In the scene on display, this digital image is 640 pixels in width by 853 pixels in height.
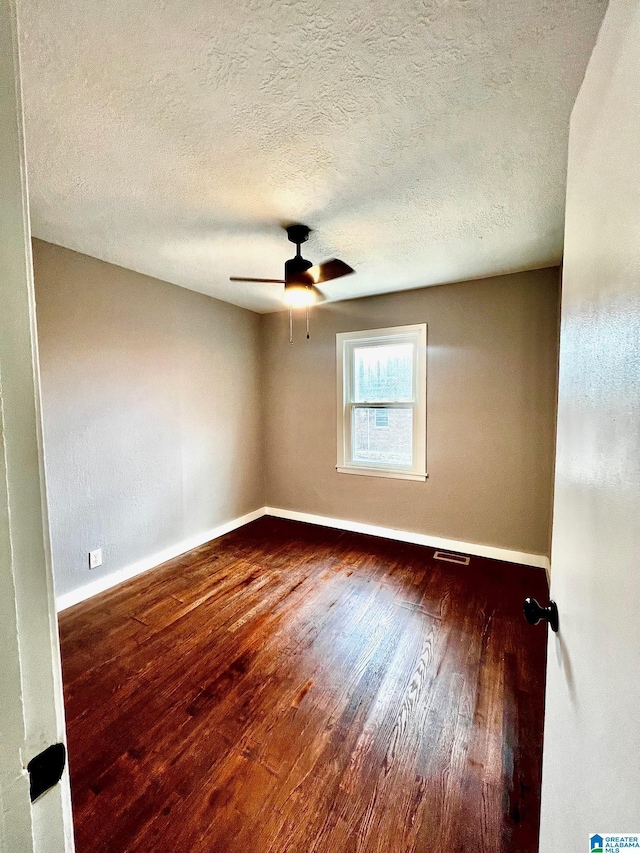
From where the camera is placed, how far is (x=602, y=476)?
59 cm

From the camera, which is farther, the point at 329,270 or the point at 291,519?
the point at 291,519

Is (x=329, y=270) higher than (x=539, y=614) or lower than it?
higher

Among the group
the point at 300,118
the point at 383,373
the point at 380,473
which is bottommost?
the point at 380,473

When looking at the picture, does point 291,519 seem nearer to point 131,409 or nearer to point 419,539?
point 419,539

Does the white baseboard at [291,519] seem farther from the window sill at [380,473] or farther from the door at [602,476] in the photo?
the door at [602,476]

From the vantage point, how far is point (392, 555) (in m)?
3.15

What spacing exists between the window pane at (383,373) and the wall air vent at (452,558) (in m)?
1.49

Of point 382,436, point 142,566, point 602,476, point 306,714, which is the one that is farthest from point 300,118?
point 142,566

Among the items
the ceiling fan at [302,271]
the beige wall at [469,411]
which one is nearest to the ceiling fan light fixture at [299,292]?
the ceiling fan at [302,271]

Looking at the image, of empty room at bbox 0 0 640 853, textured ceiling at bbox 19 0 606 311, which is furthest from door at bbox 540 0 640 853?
textured ceiling at bbox 19 0 606 311

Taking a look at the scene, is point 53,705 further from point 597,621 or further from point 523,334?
point 523,334

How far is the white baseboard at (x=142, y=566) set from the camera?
243cm

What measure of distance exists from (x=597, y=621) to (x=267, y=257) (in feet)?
8.92

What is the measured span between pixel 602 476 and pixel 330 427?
3257mm
